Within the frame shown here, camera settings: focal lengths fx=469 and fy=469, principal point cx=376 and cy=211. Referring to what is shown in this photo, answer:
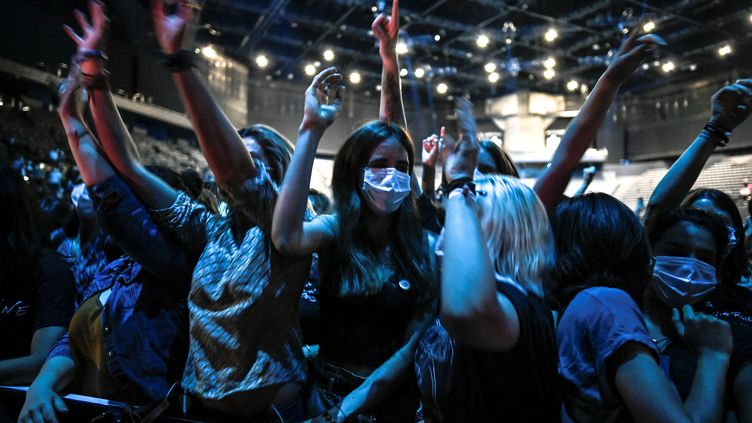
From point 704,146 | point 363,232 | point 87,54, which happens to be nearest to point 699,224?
point 704,146

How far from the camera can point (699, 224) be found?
184 centimetres

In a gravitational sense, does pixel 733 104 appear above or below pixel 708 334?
above

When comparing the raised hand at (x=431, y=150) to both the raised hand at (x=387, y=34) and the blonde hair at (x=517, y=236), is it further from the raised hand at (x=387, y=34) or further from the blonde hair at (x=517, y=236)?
the blonde hair at (x=517, y=236)

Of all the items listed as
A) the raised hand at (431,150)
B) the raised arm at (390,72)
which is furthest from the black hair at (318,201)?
the raised arm at (390,72)

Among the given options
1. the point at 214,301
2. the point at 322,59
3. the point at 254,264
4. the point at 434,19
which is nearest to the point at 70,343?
the point at 214,301

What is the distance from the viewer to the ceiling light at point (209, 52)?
15.7m

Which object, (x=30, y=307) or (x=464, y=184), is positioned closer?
(x=464, y=184)

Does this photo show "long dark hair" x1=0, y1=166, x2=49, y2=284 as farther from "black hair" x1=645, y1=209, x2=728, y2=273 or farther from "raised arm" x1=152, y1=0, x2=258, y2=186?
"black hair" x1=645, y1=209, x2=728, y2=273

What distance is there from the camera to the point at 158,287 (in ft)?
5.43

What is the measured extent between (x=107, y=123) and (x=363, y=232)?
99cm

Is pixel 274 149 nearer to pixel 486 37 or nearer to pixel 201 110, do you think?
pixel 201 110

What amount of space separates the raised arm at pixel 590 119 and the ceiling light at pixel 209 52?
52.3 feet

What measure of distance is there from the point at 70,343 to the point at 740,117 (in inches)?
115

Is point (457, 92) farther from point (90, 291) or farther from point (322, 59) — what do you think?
point (90, 291)
